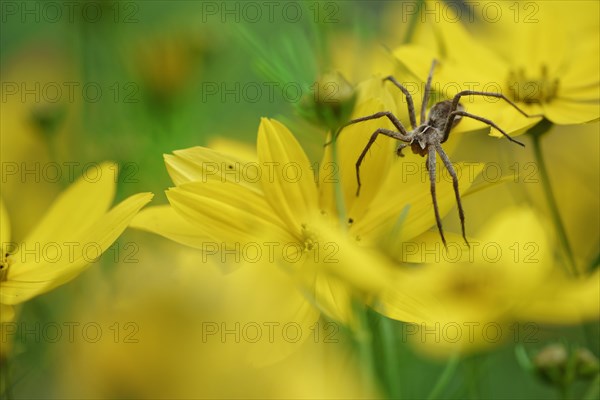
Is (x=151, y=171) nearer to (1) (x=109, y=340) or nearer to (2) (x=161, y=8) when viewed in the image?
(1) (x=109, y=340)

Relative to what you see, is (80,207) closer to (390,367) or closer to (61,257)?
(61,257)

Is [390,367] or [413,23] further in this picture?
[413,23]

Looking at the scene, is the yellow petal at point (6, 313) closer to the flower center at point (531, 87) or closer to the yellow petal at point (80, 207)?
the yellow petal at point (80, 207)

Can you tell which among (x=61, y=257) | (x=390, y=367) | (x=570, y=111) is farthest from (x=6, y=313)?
(x=570, y=111)

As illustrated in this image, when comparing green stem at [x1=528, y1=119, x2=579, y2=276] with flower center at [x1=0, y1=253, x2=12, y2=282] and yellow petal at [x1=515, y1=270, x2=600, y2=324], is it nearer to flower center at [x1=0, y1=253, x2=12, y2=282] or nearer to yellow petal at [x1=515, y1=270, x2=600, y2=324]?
yellow petal at [x1=515, y1=270, x2=600, y2=324]

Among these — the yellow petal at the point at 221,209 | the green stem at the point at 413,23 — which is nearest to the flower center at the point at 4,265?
the yellow petal at the point at 221,209

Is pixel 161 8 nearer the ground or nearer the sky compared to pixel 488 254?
nearer the sky

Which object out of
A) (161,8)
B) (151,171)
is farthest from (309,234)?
(161,8)
